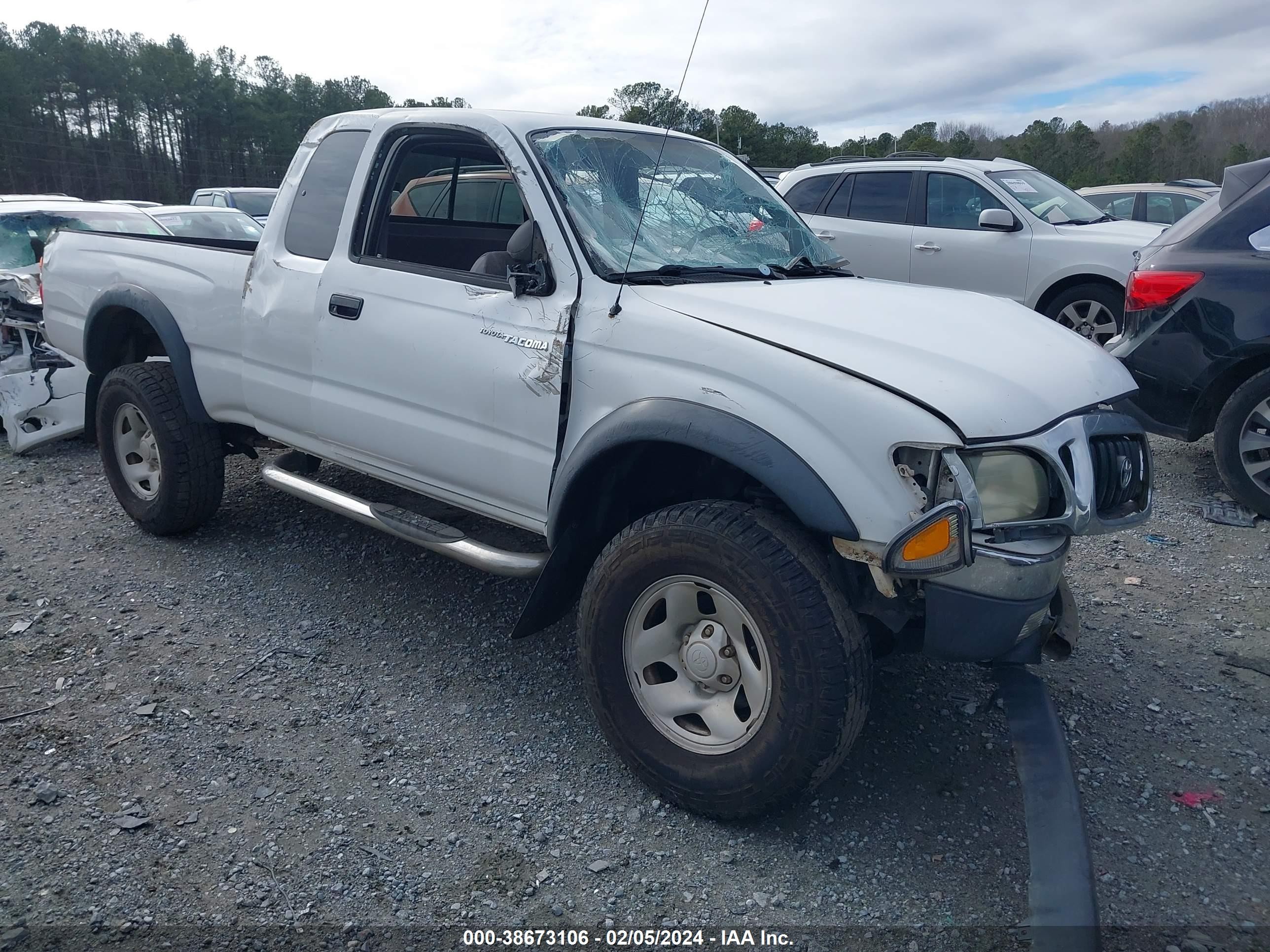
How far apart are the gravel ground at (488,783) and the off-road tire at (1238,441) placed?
22.6 inches

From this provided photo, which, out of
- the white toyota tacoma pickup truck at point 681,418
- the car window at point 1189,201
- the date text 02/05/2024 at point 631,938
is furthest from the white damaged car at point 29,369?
the car window at point 1189,201

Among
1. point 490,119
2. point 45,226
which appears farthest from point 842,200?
point 45,226

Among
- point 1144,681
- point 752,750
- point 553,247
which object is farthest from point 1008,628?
point 553,247

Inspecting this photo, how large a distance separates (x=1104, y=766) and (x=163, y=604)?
12.3ft

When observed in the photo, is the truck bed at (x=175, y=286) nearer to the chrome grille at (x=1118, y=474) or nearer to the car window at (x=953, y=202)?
the chrome grille at (x=1118, y=474)

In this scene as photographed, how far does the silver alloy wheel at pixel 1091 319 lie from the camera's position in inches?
312

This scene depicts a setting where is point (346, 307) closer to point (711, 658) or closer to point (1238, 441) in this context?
point (711, 658)

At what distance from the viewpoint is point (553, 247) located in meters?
3.15

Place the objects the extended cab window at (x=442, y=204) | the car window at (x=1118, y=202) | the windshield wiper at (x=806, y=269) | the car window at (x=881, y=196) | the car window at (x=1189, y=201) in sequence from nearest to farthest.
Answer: the windshield wiper at (x=806, y=269), the extended cab window at (x=442, y=204), the car window at (x=881, y=196), the car window at (x=1189, y=201), the car window at (x=1118, y=202)

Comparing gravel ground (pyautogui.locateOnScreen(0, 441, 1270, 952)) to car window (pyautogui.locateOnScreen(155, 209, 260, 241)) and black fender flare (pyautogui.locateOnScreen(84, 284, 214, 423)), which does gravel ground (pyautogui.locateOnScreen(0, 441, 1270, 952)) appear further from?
car window (pyautogui.locateOnScreen(155, 209, 260, 241))

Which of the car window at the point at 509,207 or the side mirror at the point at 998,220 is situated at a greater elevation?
the side mirror at the point at 998,220

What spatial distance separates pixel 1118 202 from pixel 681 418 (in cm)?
1284

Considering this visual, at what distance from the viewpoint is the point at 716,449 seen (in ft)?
8.62

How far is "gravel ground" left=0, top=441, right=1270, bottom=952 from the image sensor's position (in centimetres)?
251
